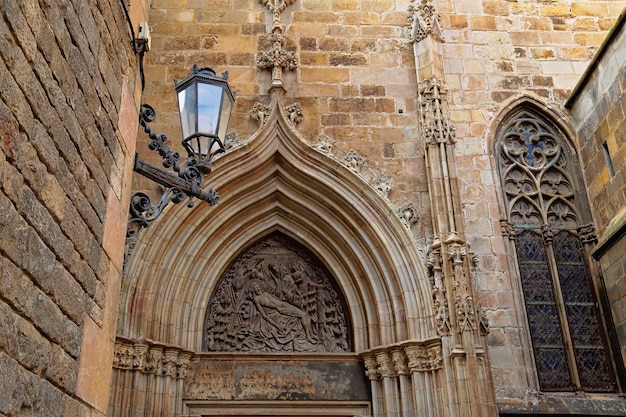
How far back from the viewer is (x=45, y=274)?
312cm

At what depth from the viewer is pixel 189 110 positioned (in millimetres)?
4746

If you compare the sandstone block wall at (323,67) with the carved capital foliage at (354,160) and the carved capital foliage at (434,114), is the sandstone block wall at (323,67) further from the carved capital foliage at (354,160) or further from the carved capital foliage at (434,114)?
the carved capital foliage at (434,114)

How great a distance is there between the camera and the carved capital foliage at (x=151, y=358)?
7141mm

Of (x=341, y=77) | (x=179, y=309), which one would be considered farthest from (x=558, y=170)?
(x=179, y=309)

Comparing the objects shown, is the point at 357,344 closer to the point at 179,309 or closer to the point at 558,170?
the point at 179,309

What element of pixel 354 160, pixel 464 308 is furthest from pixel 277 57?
pixel 464 308

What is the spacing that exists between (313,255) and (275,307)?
907mm

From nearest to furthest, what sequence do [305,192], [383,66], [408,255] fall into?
[408,255] → [305,192] → [383,66]

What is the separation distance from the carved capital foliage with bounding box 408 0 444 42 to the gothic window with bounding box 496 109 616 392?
170 centimetres

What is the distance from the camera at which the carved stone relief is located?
321 inches

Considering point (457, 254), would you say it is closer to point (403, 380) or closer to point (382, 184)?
point (382, 184)

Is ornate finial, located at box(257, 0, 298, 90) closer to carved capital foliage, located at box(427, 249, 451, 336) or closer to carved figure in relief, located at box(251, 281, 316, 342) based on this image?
carved figure in relief, located at box(251, 281, 316, 342)

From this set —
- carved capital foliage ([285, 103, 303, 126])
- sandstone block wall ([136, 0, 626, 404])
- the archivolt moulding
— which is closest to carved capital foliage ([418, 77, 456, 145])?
sandstone block wall ([136, 0, 626, 404])

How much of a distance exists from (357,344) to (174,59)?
471cm
